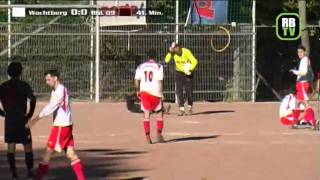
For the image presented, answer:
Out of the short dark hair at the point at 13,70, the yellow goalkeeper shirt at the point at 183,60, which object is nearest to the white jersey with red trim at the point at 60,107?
the short dark hair at the point at 13,70

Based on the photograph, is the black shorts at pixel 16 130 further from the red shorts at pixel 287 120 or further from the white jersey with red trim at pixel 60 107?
the red shorts at pixel 287 120

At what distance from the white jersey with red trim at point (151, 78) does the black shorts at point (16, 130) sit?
435 cm

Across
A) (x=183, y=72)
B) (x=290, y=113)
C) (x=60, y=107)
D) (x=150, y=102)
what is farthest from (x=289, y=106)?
(x=60, y=107)

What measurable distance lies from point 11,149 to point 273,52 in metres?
19.0

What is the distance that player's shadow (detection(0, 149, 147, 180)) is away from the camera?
12336 mm

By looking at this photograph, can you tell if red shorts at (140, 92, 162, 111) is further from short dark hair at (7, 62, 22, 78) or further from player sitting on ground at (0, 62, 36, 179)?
short dark hair at (7, 62, 22, 78)

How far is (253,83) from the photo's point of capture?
86.2ft

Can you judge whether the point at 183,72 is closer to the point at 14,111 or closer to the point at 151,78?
the point at 151,78

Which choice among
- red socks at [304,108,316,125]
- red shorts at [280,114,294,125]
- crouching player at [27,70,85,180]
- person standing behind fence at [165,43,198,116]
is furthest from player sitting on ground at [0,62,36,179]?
person standing behind fence at [165,43,198,116]

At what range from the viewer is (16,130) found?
1191 centimetres

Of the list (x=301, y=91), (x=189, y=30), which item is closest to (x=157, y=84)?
(x=301, y=91)

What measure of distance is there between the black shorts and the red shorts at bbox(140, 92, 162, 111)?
428cm

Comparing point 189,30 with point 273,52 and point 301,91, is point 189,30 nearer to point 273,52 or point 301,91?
point 273,52

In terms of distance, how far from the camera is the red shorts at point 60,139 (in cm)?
1120
